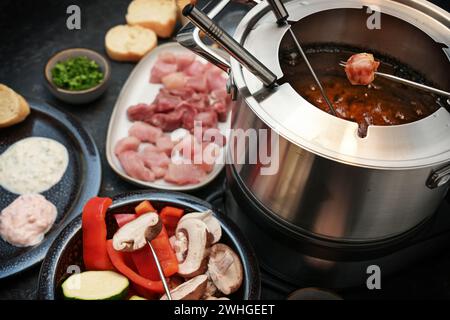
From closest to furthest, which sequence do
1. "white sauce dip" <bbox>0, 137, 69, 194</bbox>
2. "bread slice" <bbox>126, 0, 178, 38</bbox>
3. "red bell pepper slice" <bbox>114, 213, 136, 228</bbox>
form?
"red bell pepper slice" <bbox>114, 213, 136, 228</bbox>
"white sauce dip" <bbox>0, 137, 69, 194</bbox>
"bread slice" <bbox>126, 0, 178, 38</bbox>

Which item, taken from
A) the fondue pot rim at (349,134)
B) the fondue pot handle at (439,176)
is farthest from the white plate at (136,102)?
the fondue pot handle at (439,176)

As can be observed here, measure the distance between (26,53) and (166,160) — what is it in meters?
1.14

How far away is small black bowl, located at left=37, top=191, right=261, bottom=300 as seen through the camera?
1.49m

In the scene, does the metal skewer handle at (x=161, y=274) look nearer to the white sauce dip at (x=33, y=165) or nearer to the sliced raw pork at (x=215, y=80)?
the white sauce dip at (x=33, y=165)

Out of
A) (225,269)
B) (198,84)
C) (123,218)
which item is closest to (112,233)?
(123,218)

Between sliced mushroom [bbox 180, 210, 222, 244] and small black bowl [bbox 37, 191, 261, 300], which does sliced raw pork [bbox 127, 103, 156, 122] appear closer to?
small black bowl [bbox 37, 191, 261, 300]

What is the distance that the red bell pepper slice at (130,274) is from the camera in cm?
152

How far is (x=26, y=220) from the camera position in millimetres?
1902

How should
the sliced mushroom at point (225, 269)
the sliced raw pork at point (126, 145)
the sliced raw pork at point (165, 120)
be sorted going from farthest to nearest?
the sliced raw pork at point (165, 120)
the sliced raw pork at point (126, 145)
the sliced mushroom at point (225, 269)

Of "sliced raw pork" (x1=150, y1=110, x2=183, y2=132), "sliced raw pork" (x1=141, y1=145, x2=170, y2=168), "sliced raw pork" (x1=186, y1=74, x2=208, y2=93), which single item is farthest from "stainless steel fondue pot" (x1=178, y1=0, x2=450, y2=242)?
"sliced raw pork" (x1=186, y1=74, x2=208, y2=93)

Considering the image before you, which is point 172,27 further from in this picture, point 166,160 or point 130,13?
point 166,160

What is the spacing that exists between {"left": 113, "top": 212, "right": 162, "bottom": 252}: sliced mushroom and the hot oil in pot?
644mm

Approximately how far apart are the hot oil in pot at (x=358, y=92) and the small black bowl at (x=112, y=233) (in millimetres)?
524
